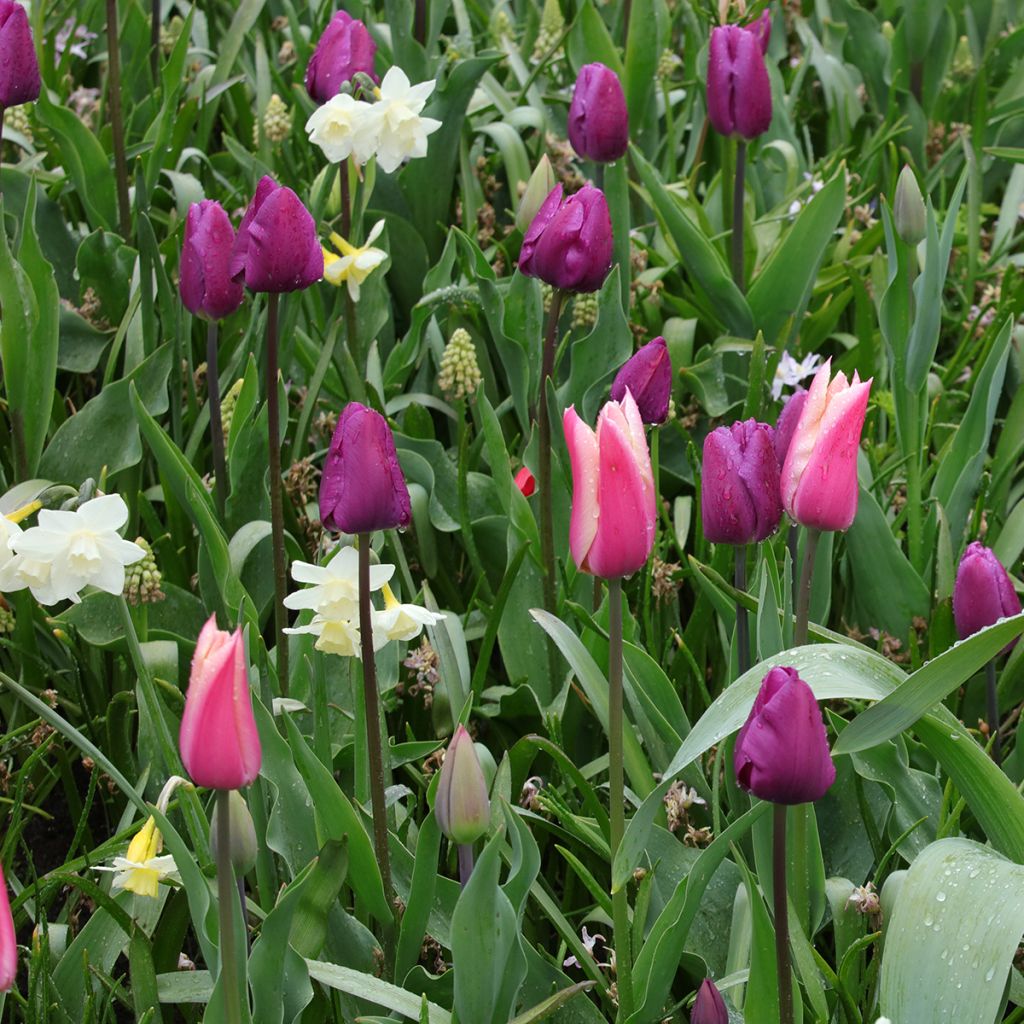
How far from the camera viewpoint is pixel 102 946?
1.40 meters

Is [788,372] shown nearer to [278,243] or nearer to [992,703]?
[992,703]

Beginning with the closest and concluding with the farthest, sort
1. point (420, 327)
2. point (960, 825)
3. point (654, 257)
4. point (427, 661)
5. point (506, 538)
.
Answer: point (960, 825)
point (427, 661)
point (506, 538)
point (420, 327)
point (654, 257)

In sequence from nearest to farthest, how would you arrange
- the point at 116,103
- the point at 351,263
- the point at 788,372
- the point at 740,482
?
the point at 740,482, the point at 351,263, the point at 788,372, the point at 116,103

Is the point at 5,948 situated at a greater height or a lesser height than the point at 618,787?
greater

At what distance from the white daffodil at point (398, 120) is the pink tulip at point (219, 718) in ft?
3.41

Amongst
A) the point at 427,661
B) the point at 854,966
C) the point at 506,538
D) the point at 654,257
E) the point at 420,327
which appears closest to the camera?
the point at 854,966

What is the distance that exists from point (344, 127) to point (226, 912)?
1.07 meters

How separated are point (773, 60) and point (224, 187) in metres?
1.17

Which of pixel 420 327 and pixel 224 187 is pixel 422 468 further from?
pixel 224 187

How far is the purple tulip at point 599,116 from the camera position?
2.06m

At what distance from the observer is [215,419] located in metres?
1.77

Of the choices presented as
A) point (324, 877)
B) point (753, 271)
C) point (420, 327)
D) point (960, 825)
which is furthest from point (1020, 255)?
point (324, 877)

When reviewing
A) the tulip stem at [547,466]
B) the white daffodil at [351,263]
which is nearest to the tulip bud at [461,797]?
the tulip stem at [547,466]

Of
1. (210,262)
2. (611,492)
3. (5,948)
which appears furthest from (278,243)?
(5,948)
